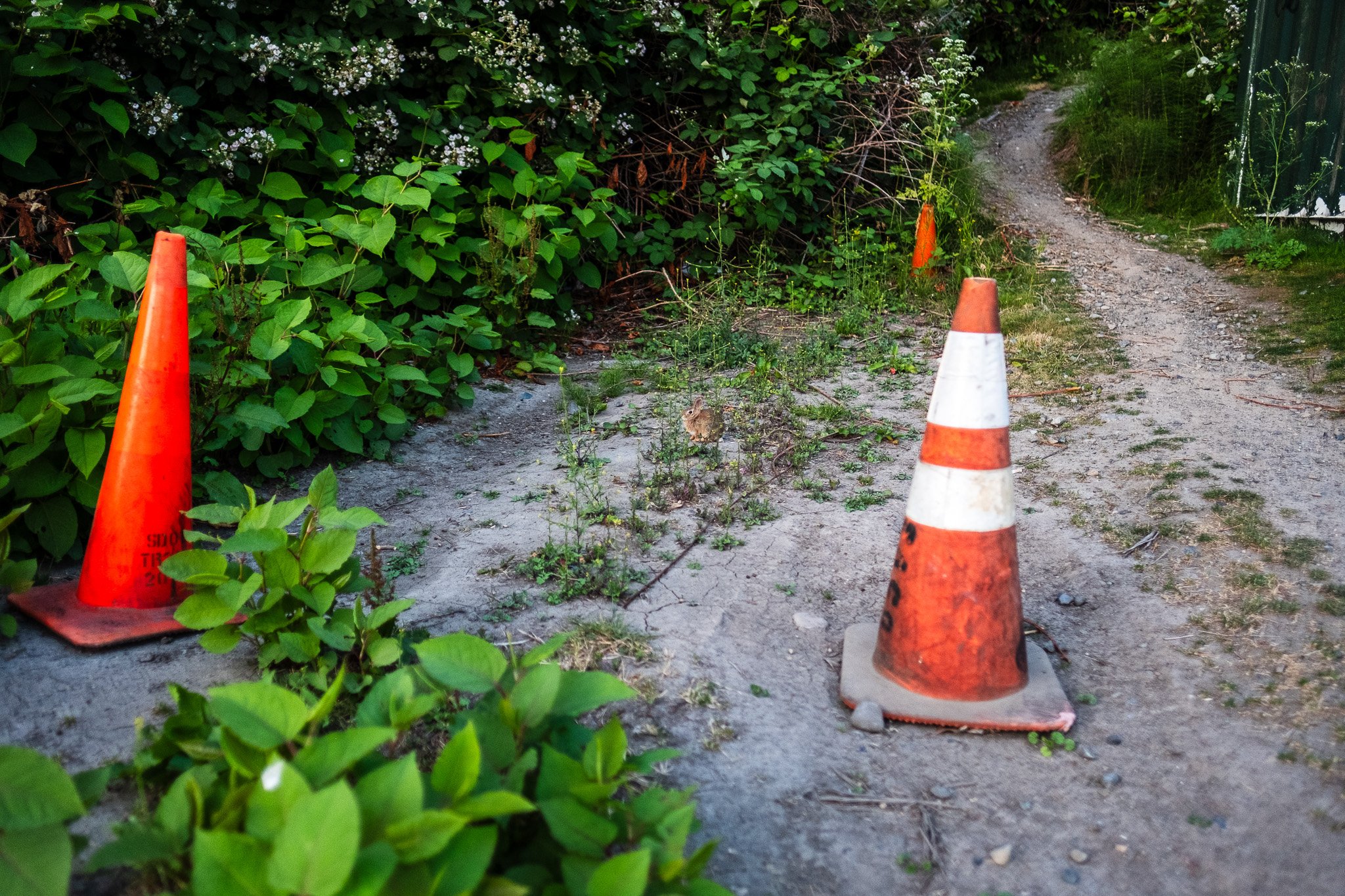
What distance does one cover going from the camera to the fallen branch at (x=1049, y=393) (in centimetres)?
446

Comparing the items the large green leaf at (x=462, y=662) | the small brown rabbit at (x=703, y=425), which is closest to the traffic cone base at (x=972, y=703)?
the large green leaf at (x=462, y=662)

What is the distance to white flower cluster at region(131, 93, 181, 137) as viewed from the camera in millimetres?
3971

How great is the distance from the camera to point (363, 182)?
184 inches

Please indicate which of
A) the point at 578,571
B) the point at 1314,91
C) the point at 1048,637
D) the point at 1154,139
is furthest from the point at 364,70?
the point at 1154,139

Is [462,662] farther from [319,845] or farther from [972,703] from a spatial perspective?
[972,703]

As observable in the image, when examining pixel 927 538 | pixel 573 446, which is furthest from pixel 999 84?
pixel 927 538

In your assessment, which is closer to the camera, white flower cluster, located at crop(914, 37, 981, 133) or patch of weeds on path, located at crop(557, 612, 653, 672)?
patch of weeds on path, located at crop(557, 612, 653, 672)

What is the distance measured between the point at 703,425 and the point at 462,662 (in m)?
2.23

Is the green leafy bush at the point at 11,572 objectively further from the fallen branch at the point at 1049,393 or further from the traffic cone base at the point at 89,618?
the fallen branch at the point at 1049,393

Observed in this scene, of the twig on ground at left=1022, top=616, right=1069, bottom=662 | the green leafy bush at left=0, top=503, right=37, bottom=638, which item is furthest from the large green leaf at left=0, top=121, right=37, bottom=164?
the twig on ground at left=1022, top=616, right=1069, bottom=662

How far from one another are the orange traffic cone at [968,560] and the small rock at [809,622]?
321 millimetres

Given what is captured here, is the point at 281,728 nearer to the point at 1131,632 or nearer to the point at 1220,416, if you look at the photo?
the point at 1131,632

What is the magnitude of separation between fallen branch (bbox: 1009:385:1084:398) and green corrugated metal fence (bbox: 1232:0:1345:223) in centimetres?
340

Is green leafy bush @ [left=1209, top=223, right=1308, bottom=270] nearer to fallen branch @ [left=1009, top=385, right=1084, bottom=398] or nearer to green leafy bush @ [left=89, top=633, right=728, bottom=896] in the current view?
fallen branch @ [left=1009, top=385, right=1084, bottom=398]
